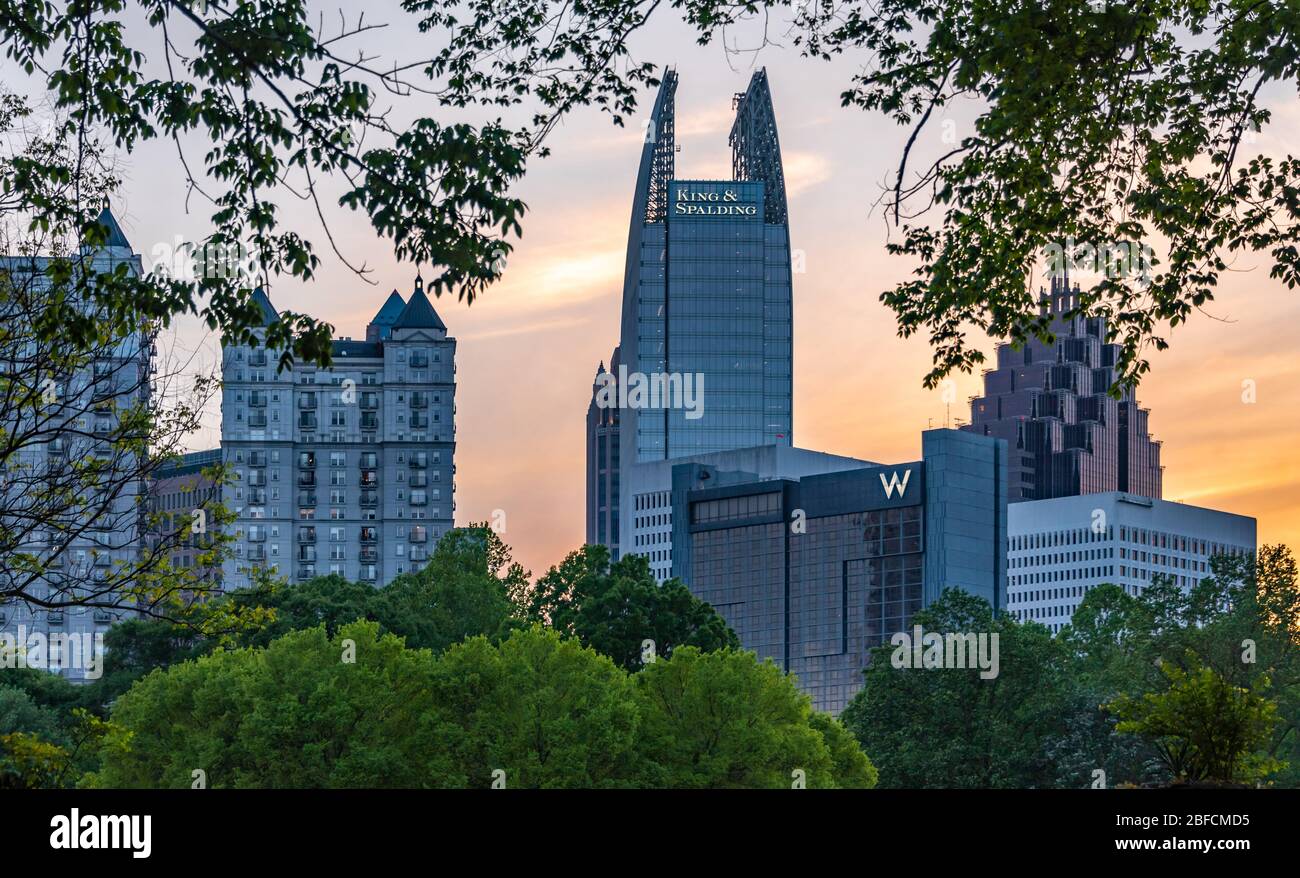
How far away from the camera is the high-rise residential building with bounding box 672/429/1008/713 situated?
182375 mm

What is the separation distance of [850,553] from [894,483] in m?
9.97

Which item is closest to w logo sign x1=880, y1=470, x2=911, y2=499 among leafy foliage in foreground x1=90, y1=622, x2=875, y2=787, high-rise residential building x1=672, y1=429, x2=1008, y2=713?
high-rise residential building x1=672, y1=429, x2=1008, y2=713

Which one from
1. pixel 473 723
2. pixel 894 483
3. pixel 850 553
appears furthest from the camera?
pixel 850 553

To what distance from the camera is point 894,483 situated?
7323 inches

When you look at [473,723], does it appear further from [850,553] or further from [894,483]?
[850,553]

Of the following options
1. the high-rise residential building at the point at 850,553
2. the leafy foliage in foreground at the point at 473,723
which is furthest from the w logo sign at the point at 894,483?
the leafy foliage in foreground at the point at 473,723

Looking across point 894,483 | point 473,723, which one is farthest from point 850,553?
point 473,723

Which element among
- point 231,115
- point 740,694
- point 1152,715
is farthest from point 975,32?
point 740,694

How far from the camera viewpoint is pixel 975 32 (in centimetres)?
2044

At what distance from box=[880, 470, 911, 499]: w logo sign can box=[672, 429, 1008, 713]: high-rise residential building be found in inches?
4.3

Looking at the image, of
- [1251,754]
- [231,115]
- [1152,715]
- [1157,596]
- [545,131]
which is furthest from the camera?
[1157,596]
